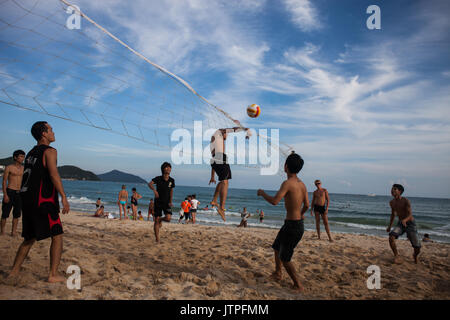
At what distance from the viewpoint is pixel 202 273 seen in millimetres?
3607

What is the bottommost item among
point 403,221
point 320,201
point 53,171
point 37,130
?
point 403,221

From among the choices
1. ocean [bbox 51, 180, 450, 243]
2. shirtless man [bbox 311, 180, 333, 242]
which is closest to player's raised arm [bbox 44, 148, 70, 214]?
shirtless man [bbox 311, 180, 333, 242]

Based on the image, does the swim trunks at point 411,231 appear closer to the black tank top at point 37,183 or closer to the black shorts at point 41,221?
the black shorts at point 41,221

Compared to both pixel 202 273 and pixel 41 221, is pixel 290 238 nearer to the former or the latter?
pixel 202 273

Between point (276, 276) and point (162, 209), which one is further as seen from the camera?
point (162, 209)

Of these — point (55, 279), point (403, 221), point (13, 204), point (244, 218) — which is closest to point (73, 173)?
point (244, 218)

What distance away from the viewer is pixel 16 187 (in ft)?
16.8

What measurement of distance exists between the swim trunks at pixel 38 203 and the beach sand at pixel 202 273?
1.90 ft

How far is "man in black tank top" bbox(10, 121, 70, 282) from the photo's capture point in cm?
278

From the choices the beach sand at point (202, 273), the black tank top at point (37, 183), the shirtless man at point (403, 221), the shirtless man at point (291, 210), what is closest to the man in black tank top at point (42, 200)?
the black tank top at point (37, 183)

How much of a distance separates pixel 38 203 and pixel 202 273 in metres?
2.16

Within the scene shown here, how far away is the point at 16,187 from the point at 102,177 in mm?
153121

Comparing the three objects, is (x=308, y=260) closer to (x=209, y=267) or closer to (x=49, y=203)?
(x=209, y=267)
